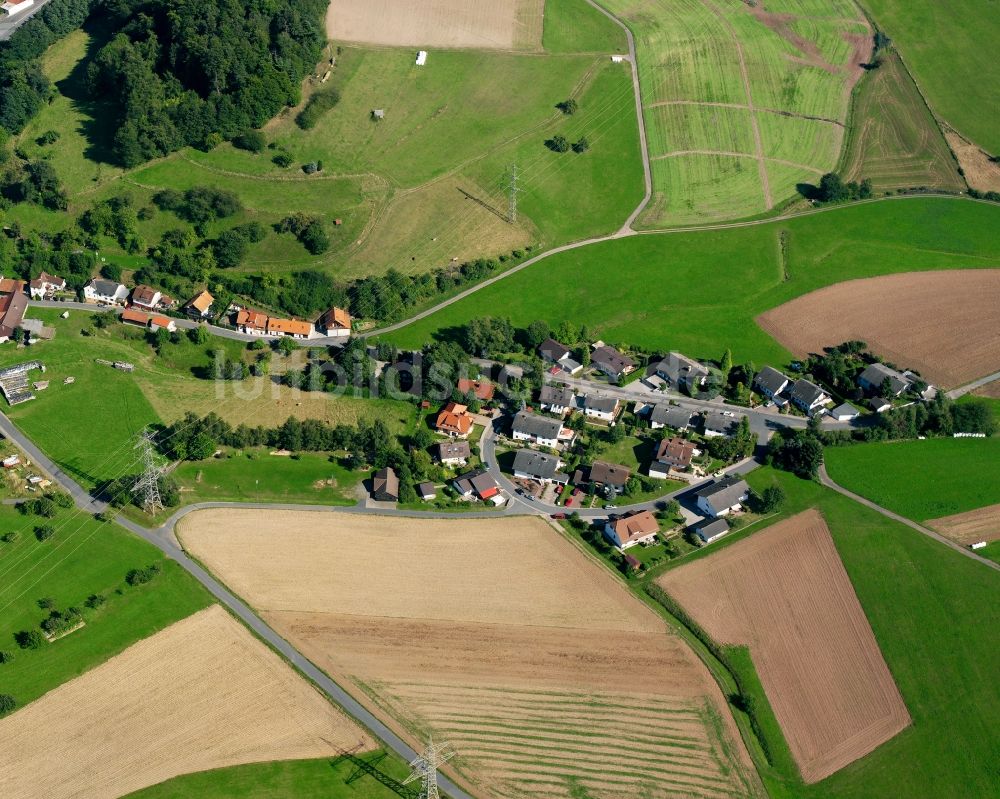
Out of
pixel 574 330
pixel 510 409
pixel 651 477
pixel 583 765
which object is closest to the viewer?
pixel 583 765

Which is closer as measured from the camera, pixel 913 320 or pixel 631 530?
pixel 631 530

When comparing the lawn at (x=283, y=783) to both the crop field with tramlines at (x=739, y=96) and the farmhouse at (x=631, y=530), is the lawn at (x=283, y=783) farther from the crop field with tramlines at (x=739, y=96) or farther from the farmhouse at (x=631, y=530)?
the crop field with tramlines at (x=739, y=96)

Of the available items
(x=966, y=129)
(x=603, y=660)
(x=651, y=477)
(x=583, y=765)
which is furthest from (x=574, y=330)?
(x=966, y=129)

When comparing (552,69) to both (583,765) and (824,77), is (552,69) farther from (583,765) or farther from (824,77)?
(583,765)

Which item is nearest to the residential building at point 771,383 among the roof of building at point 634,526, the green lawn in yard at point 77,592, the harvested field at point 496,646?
the roof of building at point 634,526

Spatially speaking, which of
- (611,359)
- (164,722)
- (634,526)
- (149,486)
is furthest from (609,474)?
(164,722)

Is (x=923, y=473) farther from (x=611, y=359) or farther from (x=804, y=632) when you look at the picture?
(x=611, y=359)
